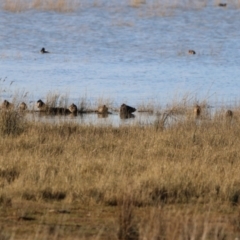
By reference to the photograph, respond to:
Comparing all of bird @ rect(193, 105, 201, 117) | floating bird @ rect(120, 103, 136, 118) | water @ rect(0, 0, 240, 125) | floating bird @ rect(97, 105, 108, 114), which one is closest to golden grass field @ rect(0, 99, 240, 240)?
bird @ rect(193, 105, 201, 117)

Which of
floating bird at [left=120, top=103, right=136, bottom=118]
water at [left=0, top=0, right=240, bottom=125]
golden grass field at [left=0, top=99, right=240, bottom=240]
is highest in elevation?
water at [left=0, top=0, right=240, bottom=125]

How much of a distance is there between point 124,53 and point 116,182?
22.5 meters

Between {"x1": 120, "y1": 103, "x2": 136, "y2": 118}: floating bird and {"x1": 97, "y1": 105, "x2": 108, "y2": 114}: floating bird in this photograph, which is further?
{"x1": 97, "y1": 105, "x2": 108, "y2": 114}: floating bird

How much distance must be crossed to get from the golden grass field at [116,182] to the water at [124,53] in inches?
236

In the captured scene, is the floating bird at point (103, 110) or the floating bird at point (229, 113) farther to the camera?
the floating bird at point (103, 110)

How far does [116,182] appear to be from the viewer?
32.4ft

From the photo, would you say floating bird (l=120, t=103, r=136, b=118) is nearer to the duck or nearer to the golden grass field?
the duck

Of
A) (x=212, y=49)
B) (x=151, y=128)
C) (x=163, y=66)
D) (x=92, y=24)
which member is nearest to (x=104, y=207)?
(x=151, y=128)

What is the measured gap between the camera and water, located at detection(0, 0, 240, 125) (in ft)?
74.7

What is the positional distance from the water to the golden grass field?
5.99 metres

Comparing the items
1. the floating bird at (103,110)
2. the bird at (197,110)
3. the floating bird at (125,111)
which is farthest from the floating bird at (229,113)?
the floating bird at (103,110)

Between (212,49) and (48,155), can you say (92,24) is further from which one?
(48,155)

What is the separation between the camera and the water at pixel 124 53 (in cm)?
2277

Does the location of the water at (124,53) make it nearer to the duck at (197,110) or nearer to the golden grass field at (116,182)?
the duck at (197,110)
